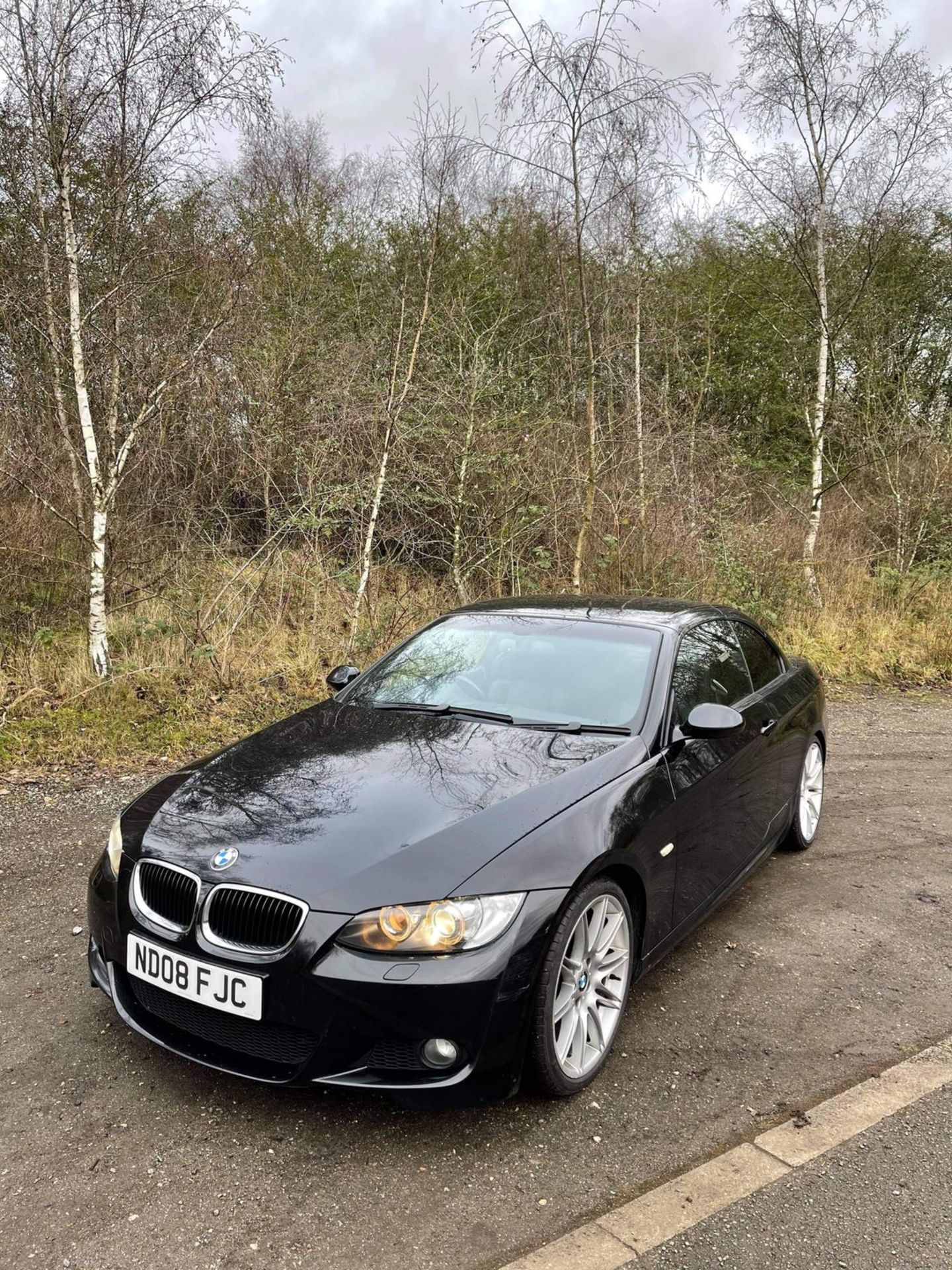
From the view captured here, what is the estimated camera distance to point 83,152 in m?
6.65

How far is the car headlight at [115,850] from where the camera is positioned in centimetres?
280

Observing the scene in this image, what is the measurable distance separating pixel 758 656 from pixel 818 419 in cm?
873

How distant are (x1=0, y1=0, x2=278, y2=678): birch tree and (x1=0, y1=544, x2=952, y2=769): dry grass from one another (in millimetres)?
534

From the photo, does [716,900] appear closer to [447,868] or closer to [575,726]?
[575,726]

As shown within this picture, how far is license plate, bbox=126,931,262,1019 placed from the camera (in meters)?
2.30

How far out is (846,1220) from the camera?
2.11m

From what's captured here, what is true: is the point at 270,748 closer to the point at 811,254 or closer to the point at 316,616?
the point at 316,616

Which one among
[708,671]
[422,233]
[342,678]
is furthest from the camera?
[422,233]

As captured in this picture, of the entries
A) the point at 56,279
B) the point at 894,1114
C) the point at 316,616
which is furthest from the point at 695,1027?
the point at 56,279

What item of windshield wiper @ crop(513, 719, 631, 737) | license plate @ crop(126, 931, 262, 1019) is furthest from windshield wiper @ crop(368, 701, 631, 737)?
license plate @ crop(126, 931, 262, 1019)

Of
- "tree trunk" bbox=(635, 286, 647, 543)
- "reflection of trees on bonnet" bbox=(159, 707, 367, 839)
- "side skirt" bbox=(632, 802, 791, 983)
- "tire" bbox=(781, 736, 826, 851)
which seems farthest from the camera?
"tree trunk" bbox=(635, 286, 647, 543)

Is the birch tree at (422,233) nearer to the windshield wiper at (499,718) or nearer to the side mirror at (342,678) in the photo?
the side mirror at (342,678)

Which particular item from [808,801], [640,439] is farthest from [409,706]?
[640,439]

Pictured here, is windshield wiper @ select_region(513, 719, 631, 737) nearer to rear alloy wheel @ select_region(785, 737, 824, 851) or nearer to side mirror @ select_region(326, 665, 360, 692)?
side mirror @ select_region(326, 665, 360, 692)
